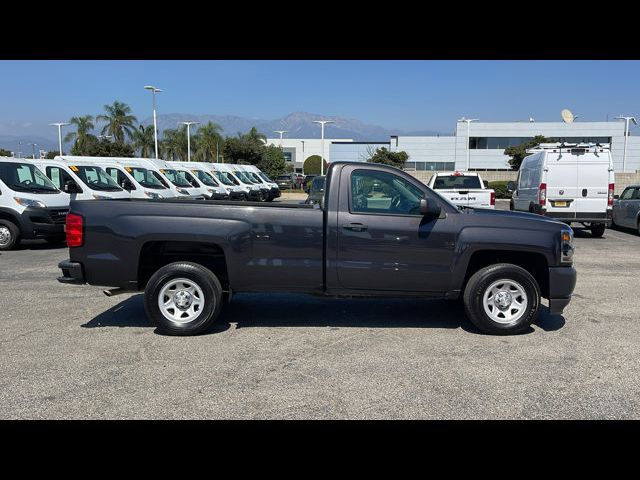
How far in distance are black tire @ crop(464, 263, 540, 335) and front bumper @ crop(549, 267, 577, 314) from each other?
180 mm

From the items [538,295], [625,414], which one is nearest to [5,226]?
[538,295]

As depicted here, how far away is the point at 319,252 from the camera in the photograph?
5.83 meters

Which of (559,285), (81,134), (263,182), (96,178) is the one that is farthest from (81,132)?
(559,285)

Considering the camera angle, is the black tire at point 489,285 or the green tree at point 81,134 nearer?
the black tire at point 489,285

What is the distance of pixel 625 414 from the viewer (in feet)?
12.9

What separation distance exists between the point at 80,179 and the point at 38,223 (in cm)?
202

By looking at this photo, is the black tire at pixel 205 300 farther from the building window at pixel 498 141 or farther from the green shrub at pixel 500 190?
the building window at pixel 498 141

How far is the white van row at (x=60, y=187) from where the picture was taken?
480 inches

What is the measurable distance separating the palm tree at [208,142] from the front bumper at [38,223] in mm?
51682

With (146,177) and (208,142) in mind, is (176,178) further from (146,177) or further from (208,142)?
(208,142)

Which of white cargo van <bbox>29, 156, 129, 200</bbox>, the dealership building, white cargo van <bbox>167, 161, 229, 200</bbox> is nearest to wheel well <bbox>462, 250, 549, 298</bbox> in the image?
white cargo van <bbox>29, 156, 129, 200</bbox>

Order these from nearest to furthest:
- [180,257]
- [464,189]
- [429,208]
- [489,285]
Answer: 1. [429,208]
2. [489,285]
3. [180,257]
4. [464,189]

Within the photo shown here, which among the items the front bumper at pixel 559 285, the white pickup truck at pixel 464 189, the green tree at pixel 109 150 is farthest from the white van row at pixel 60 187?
the green tree at pixel 109 150
